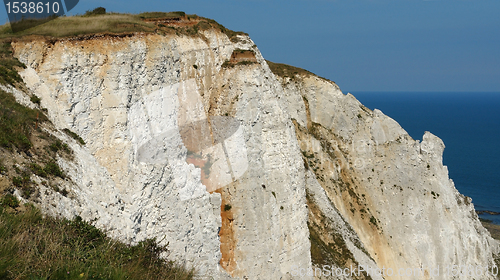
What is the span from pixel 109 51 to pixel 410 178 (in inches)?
1451

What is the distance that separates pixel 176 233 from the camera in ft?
60.5

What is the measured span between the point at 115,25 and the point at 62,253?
13857 millimetres

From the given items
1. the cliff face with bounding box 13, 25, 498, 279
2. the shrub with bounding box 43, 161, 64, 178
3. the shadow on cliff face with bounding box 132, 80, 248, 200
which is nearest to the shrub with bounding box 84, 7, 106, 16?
the cliff face with bounding box 13, 25, 498, 279

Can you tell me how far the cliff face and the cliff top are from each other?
1.91ft

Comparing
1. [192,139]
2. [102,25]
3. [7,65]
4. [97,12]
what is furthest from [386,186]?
[7,65]

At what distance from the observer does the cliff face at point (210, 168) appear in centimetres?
1656

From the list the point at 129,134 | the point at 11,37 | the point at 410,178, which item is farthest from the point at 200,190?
the point at 410,178

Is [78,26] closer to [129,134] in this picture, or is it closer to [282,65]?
[129,134]

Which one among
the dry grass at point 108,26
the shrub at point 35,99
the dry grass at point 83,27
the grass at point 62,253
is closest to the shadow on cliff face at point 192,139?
the dry grass at point 108,26

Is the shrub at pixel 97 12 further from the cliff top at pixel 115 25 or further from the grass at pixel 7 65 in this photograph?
the grass at pixel 7 65

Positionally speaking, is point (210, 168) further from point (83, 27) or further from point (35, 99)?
point (35, 99)

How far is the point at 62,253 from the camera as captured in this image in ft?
25.1

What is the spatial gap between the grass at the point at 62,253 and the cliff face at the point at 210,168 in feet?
3.71

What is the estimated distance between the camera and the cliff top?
17531 millimetres
